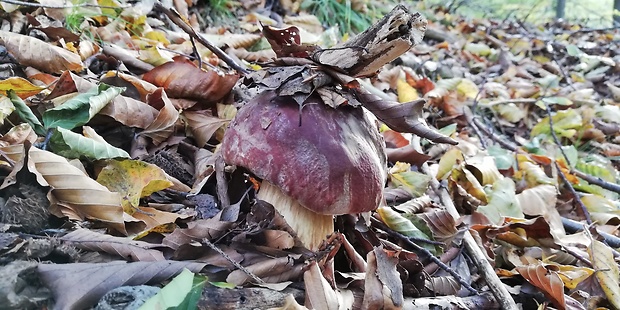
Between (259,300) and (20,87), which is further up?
(20,87)

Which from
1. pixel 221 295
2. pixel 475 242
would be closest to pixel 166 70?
pixel 221 295

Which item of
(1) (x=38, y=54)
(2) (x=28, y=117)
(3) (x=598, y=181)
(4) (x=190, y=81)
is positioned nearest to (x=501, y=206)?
(3) (x=598, y=181)

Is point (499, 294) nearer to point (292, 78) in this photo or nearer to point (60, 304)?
point (292, 78)

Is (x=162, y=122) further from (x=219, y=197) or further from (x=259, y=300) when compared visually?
(x=259, y=300)

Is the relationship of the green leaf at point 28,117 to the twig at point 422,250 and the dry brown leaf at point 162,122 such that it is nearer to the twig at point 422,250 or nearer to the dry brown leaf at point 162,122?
the dry brown leaf at point 162,122

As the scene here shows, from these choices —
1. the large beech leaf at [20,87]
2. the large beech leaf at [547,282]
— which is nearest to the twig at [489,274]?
the large beech leaf at [547,282]

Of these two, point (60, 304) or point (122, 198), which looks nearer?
point (60, 304)

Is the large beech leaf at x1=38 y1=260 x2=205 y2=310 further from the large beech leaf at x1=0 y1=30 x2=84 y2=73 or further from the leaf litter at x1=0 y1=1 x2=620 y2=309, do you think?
the large beech leaf at x1=0 y1=30 x2=84 y2=73
